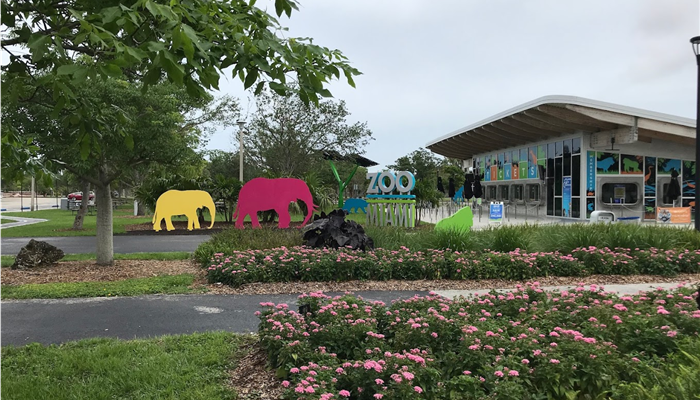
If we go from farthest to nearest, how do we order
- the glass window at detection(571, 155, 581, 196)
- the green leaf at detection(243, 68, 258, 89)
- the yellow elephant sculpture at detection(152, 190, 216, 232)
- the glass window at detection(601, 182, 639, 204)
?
the glass window at detection(571, 155, 581, 196), the glass window at detection(601, 182, 639, 204), the yellow elephant sculpture at detection(152, 190, 216, 232), the green leaf at detection(243, 68, 258, 89)

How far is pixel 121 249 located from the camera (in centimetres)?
1366

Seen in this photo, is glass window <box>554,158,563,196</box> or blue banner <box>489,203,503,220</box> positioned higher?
glass window <box>554,158,563,196</box>

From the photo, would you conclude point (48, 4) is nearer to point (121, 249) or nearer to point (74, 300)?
point (74, 300)

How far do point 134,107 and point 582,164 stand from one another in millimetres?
21342

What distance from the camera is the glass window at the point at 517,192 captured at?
31938 mm

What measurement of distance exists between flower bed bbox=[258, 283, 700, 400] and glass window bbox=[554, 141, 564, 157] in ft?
73.5

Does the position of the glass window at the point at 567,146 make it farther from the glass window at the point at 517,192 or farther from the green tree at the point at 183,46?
the green tree at the point at 183,46

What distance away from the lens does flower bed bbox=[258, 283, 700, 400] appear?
3.18m

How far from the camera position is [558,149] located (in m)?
26.4

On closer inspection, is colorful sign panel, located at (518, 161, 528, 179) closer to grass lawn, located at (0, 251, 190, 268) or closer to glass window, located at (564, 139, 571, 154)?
glass window, located at (564, 139, 571, 154)

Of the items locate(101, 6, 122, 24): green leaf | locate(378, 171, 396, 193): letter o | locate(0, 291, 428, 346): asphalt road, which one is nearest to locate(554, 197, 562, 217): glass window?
locate(378, 171, 396, 193): letter o

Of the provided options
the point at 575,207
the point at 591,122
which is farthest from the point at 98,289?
the point at 575,207

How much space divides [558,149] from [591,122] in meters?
4.37

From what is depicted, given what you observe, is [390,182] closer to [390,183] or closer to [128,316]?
[390,183]
